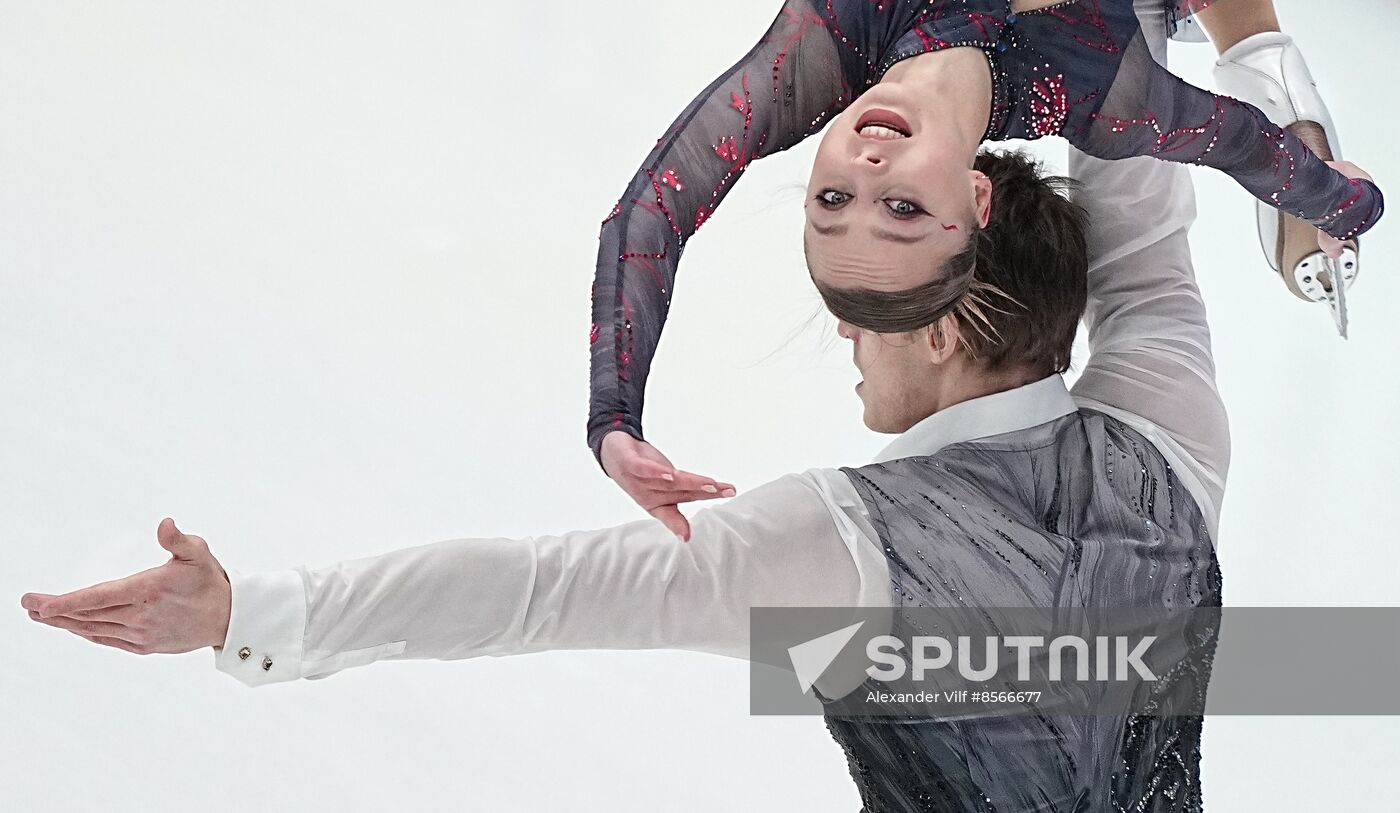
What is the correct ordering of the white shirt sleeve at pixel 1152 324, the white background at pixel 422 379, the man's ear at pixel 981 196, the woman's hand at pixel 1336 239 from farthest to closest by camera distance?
1. the white background at pixel 422 379
2. the woman's hand at pixel 1336 239
3. the white shirt sleeve at pixel 1152 324
4. the man's ear at pixel 981 196

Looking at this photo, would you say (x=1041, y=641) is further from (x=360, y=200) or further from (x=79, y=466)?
(x=360, y=200)

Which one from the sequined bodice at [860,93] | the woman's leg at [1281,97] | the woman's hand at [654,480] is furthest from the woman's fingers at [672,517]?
the woman's leg at [1281,97]

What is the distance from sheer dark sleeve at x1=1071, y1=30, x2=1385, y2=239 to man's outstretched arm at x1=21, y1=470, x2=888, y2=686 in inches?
17.5

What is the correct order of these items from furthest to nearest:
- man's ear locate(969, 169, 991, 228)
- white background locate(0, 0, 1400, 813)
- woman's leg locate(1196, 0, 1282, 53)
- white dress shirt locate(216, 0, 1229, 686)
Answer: white background locate(0, 0, 1400, 813) → woman's leg locate(1196, 0, 1282, 53) → man's ear locate(969, 169, 991, 228) → white dress shirt locate(216, 0, 1229, 686)

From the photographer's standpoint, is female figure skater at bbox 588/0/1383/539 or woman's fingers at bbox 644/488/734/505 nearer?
woman's fingers at bbox 644/488/734/505

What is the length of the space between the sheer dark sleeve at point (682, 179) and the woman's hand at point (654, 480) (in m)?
0.04

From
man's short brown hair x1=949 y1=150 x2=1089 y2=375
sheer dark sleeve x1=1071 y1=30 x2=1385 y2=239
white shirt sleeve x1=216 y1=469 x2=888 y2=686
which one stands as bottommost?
white shirt sleeve x1=216 y1=469 x2=888 y2=686

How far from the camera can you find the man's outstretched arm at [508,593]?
1264 millimetres

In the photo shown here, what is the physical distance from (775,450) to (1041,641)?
1.28 m

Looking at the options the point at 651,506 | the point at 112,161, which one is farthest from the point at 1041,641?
the point at 112,161

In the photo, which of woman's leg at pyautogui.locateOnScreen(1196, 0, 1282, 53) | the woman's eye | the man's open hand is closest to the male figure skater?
the man's open hand

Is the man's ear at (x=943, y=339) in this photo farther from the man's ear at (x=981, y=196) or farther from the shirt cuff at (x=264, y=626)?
the shirt cuff at (x=264, y=626)

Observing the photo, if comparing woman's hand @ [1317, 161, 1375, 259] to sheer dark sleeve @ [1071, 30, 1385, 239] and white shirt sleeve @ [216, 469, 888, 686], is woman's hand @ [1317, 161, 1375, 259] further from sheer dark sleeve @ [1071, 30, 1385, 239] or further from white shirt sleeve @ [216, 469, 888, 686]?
white shirt sleeve @ [216, 469, 888, 686]

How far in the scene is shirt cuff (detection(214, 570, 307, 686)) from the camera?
1.28 metres
